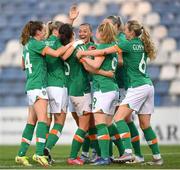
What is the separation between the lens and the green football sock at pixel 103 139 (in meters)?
10.6

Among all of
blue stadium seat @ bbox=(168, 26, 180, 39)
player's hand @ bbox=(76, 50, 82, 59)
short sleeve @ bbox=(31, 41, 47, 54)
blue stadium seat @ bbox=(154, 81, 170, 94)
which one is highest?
blue stadium seat @ bbox=(168, 26, 180, 39)

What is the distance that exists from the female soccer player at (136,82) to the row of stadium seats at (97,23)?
898 cm

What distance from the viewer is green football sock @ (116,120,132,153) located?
35.0ft

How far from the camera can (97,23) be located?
22.1 meters

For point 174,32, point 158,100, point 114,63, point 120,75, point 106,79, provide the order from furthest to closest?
point 174,32 → point 158,100 → point 120,75 → point 114,63 → point 106,79

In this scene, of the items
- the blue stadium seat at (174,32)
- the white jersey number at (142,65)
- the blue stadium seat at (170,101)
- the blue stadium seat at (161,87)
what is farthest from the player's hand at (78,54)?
the blue stadium seat at (174,32)

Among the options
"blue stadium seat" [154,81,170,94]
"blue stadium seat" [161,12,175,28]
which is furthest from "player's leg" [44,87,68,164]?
"blue stadium seat" [161,12,175,28]

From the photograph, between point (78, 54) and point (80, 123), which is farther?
point (80, 123)

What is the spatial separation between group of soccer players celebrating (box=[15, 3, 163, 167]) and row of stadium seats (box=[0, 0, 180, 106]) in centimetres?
893

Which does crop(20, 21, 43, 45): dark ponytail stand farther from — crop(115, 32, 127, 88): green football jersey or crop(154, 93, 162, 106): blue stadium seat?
crop(154, 93, 162, 106): blue stadium seat

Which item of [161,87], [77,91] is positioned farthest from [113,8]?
[77,91]

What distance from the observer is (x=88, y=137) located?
11.5 meters

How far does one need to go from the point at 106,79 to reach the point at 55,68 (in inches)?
32.3

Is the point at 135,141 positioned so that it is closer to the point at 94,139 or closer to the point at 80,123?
the point at 94,139
